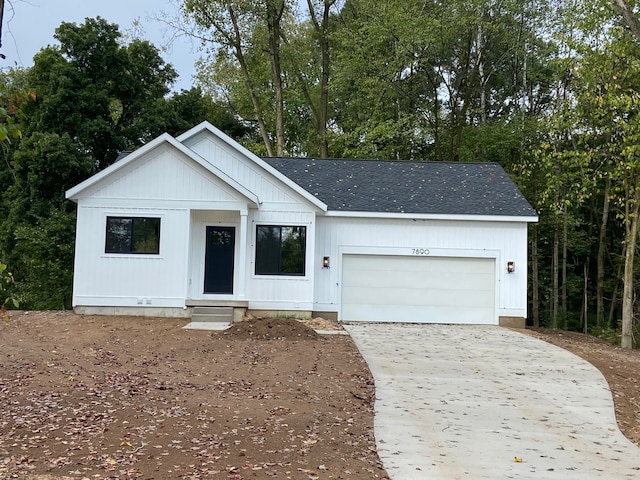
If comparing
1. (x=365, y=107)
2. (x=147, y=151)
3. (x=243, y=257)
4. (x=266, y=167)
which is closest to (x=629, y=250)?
(x=266, y=167)

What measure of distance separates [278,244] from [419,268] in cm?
397

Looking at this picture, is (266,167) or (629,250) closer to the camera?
(629,250)

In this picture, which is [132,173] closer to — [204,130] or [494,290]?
[204,130]

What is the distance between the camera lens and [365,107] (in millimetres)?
27766

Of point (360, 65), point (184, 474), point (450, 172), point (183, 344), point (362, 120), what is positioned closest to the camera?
point (184, 474)

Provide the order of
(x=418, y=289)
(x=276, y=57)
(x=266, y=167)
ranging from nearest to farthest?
(x=266, y=167)
(x=418, y=289)
(x=276, y=57)

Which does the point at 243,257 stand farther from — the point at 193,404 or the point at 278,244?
the point at 193,404

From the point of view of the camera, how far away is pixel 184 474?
15.7ft

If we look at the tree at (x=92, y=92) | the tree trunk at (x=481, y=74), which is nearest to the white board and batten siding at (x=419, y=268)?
the tree trunk at (x=481, y=74)

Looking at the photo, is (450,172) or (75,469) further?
(450,172)

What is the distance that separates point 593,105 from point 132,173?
11.5 metres

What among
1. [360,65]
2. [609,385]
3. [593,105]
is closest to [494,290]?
[593,105]

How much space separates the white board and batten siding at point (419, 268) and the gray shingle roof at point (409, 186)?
16.7 inches

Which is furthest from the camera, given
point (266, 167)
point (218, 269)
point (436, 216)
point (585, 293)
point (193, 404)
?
point (585, 293)
